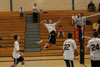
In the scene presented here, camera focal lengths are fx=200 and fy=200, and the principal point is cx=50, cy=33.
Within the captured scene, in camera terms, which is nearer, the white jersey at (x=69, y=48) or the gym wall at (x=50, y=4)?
the white jersey at (x=69, y=48)

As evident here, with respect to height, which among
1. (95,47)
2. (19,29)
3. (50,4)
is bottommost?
(95,47)

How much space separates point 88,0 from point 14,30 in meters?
10.3

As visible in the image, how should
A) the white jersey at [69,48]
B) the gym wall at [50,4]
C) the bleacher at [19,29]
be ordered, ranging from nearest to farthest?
the white jersey at [69,48] < the bleacher at [19,29] < the gym wall at [50,4]

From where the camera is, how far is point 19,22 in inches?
813

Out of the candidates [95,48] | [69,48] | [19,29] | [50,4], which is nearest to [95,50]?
[95,48]

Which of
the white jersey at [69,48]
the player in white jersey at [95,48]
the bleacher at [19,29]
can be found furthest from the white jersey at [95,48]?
the bleacher at [19,29]

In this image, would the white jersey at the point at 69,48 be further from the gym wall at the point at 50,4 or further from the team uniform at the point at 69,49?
the gym wall at the point at 50,4

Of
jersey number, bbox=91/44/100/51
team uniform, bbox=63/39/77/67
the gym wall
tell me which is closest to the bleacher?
the gym wall

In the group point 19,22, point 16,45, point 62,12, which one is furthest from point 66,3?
point 16,45

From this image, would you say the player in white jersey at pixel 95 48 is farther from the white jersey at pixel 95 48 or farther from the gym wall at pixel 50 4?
the gym wall at pixel 50 4

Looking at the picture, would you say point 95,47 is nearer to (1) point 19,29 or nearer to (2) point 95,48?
(2) point 95,48

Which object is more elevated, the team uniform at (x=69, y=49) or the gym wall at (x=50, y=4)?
the gym wall at (x=50, y=4)

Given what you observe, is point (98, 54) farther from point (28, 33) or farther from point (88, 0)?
point (88, 0)

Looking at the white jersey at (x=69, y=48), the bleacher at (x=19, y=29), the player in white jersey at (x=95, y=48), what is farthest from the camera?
the bleacher at (x=19, y=29)
